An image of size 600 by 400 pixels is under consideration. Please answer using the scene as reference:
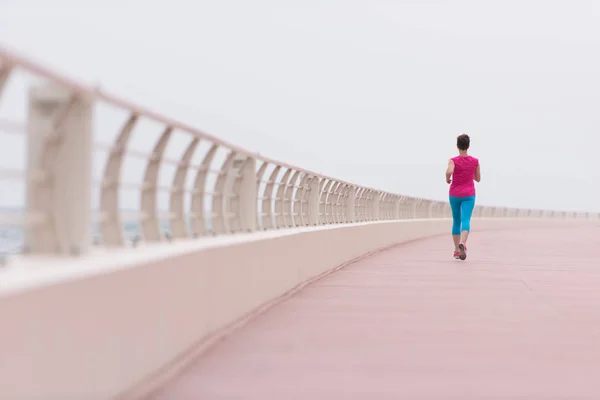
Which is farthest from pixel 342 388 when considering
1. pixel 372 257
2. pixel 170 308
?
pixel 372 257

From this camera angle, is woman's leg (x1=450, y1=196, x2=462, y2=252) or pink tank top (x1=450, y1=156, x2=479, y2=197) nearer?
pink tank top (x1=450, y1=156, x2=479, y2=197)

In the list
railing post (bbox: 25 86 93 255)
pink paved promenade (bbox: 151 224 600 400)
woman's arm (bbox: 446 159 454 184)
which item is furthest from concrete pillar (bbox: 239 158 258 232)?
woman's arm (bbox: 446 159 454 184)

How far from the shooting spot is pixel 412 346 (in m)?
8.54

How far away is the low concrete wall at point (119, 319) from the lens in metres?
4.73

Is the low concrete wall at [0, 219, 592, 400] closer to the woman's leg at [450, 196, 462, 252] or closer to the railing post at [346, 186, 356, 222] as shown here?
the woman's leg at [450, 196, 462, 252]

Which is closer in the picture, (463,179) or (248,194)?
(248,194)

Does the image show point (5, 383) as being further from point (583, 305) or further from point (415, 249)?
point (415, 249)

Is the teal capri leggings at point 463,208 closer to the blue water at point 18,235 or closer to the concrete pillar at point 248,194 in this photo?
the concrete pillar at point 248,194

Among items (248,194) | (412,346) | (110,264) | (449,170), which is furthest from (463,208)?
(110,264)

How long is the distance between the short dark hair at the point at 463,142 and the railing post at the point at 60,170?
13.5 meters

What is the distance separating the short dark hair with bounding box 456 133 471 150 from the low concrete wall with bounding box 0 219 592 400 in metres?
8.43

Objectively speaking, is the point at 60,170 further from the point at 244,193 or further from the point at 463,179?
the point at 463,179

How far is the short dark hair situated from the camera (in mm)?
19250

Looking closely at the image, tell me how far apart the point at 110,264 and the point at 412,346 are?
3124 mm
